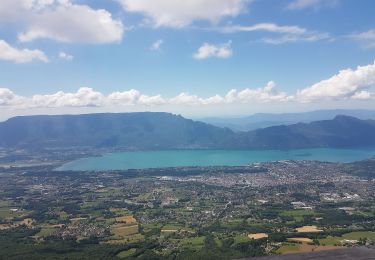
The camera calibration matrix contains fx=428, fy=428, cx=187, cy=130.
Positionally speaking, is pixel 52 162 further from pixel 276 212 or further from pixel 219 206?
pixel 276 212

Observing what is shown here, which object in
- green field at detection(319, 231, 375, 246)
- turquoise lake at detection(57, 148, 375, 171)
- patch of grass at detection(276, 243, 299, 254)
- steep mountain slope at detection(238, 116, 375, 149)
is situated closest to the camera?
patch of grass at detection(276, 243, 299, 254)

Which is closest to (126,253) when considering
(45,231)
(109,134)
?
(45,231)

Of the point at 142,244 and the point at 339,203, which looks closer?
the point at 142,244

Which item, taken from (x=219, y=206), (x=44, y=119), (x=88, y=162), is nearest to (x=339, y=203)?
(x=219, y=206)

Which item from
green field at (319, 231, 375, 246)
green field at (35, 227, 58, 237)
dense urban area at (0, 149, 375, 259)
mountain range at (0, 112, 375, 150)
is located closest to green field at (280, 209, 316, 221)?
dense urban area at (0, 149, 375, 259)

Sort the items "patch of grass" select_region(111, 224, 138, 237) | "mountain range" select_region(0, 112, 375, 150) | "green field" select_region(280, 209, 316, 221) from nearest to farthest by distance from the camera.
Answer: "patch of grass" select_region(111, 224, 138, 237)
"green field" select_region(280, 209, 316, 221)
"mountain range" select_region(0, 112, 375, 150)

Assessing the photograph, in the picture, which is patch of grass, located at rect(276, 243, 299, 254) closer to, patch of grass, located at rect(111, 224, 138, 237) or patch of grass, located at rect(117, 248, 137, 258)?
patch of grass, located at rect(117, 248, 137, 258)
